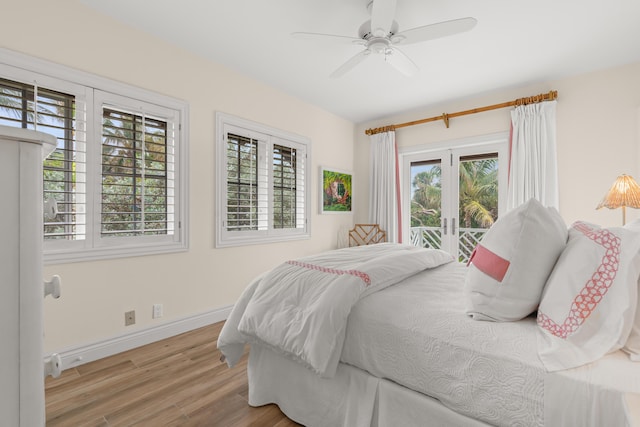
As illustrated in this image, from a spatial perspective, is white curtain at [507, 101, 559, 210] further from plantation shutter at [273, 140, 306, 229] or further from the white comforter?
plantation shutter at [273, 140, 306, 229]

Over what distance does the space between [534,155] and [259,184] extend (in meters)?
3.07

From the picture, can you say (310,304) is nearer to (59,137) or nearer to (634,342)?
(634,342)

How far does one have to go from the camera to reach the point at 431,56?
9.25 ft

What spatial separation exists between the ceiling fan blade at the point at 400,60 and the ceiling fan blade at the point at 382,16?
212 mm

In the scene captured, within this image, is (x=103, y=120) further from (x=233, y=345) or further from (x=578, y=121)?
(x=578, y=121)

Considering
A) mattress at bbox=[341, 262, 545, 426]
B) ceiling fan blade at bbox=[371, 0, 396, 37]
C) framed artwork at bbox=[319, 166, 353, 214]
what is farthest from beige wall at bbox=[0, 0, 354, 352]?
mattress at bbox=[341, 262, 545, 426]

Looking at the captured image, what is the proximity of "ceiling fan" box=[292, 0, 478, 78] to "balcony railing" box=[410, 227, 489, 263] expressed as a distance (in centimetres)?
240

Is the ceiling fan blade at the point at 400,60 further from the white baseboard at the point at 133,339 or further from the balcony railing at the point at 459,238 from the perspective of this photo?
the white baseboard at the point at 133,339

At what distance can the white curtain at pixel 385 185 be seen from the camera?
173 inches

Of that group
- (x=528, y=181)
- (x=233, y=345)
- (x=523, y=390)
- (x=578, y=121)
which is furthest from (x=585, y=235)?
(x=578, y=121)

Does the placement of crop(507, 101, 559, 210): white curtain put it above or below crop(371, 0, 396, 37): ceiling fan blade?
below

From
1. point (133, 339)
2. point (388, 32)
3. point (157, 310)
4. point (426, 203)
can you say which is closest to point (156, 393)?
point (133, 339)

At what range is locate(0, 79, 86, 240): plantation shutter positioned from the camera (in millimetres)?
1934

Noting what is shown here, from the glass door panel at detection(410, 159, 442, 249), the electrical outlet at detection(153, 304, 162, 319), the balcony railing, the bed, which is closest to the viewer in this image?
the bed
